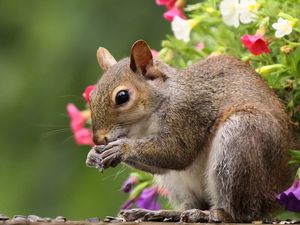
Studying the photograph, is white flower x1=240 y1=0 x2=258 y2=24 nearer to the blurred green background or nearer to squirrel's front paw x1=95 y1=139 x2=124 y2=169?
squirrel's front paw x1=95 y1=139 x2=124 y2=169

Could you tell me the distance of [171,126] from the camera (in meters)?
5.12

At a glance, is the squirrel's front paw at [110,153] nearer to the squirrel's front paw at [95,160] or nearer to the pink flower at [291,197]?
the squirrel's front paw at [95,160]

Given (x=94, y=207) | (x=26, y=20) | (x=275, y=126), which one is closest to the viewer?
(x=275, y=126)

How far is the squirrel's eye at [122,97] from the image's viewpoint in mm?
5070

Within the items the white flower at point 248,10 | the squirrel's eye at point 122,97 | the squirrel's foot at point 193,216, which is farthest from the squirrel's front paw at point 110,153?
the white flower at point 248,10

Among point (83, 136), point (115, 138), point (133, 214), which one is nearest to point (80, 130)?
point (83, 136)

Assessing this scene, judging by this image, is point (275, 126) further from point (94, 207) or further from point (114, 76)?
point (94, 207)

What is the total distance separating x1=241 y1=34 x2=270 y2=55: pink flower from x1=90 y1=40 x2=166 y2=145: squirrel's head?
377mm

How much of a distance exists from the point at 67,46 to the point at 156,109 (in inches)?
115

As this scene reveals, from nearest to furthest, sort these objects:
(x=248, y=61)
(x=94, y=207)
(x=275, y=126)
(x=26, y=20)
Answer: (x=275, y=126), (x=248, y=61), (x=94, y=207), (x=26, y=20)

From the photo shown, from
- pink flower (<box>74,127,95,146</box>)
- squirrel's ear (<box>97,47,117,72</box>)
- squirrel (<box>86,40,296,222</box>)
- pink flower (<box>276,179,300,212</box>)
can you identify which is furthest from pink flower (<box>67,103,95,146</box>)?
pink flower (<box>276,179,300,212</box>)

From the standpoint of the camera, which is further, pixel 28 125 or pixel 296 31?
pixel 28 125

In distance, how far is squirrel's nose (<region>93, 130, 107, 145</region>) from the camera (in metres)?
4.99

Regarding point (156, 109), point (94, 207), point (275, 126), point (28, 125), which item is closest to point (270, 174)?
point (275, 126)
